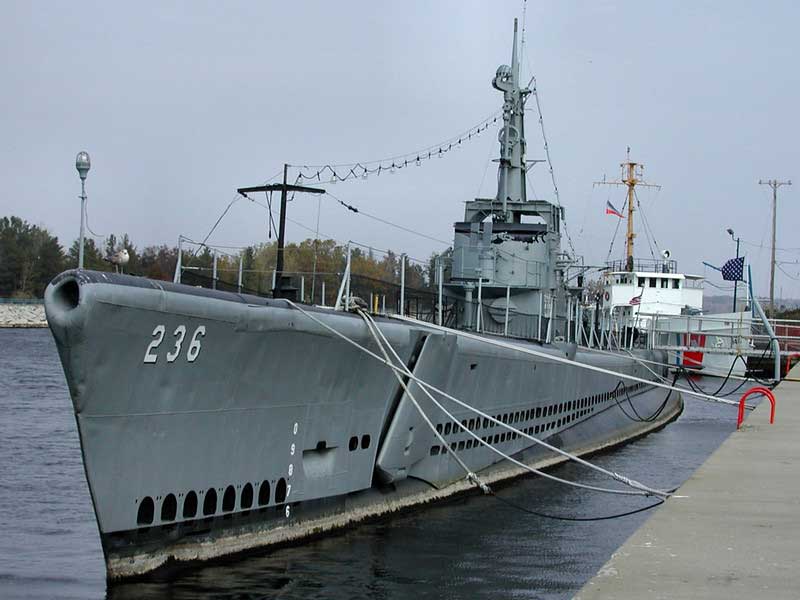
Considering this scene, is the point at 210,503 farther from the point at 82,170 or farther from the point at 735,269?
the point at 735,269

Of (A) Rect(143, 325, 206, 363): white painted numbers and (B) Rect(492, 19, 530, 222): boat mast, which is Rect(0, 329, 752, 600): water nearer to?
(A) Rect(143, 325, 206, 363): white painted numbers

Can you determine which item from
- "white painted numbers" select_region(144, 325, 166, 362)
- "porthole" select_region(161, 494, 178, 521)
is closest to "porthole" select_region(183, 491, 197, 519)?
"porthole" select_region(161, 494, 178, 521)

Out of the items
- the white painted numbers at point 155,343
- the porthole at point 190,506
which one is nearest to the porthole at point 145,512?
the porthole at point 190,506

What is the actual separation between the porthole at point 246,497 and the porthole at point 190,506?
686mm

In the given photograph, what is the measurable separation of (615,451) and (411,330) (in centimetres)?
1159

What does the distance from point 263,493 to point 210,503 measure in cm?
85

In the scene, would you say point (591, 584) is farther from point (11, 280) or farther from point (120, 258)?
point (11, 280)

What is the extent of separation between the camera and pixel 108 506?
8.99 metres

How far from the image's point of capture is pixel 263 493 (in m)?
10.9

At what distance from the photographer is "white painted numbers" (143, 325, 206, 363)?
9242 mm

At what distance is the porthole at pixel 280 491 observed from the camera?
11.1 metres

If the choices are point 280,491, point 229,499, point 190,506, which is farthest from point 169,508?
point 280,491

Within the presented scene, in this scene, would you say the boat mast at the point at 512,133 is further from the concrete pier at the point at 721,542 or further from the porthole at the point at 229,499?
the porthole at the point at 229,499

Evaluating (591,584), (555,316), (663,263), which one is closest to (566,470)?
(555,316)
